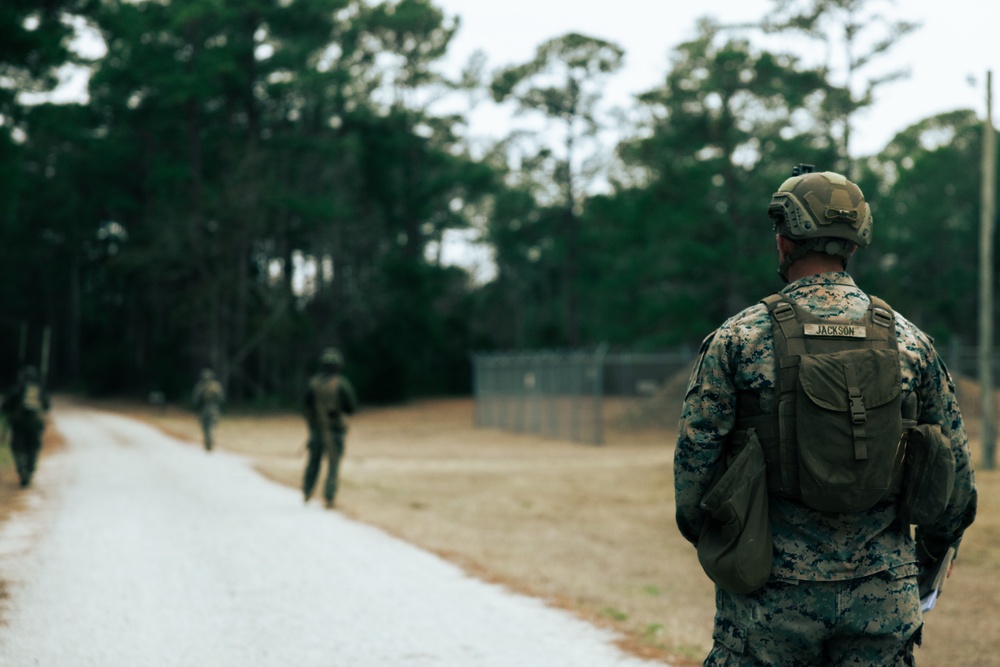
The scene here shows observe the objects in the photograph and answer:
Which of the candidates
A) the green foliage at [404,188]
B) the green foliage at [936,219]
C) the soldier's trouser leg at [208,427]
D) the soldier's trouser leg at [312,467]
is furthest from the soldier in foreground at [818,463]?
the green foliage at [936,219]

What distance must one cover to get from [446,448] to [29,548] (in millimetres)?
20332

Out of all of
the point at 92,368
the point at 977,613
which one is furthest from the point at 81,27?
the point at 92,368

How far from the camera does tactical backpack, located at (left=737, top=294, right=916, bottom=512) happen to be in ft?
10.1

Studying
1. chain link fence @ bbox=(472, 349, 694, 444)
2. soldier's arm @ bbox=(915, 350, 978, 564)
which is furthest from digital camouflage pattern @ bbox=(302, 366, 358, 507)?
chain link fence @ bbox=(472, 349, 694, 444)

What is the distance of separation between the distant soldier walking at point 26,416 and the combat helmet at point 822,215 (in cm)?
1455

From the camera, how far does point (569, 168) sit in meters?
54.5

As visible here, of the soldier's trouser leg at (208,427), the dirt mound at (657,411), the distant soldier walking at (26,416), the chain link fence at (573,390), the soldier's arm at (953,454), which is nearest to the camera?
the soldier's arm at (953,454)

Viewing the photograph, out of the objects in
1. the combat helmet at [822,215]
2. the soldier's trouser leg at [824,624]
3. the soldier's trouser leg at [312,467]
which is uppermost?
the combat helmet at [822,215]

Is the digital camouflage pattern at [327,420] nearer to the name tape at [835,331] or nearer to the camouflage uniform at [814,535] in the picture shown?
the camouflage uniform at [814,535]

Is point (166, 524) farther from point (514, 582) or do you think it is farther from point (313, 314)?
point (313, 314)

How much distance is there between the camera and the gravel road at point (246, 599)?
6.27 meters

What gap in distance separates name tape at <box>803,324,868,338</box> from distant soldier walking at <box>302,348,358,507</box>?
10.9m

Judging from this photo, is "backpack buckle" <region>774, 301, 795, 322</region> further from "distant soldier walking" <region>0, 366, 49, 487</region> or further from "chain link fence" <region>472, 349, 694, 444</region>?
"chain link fence" <region>472, 349, 694, 444</region>

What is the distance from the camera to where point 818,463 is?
3.06m
